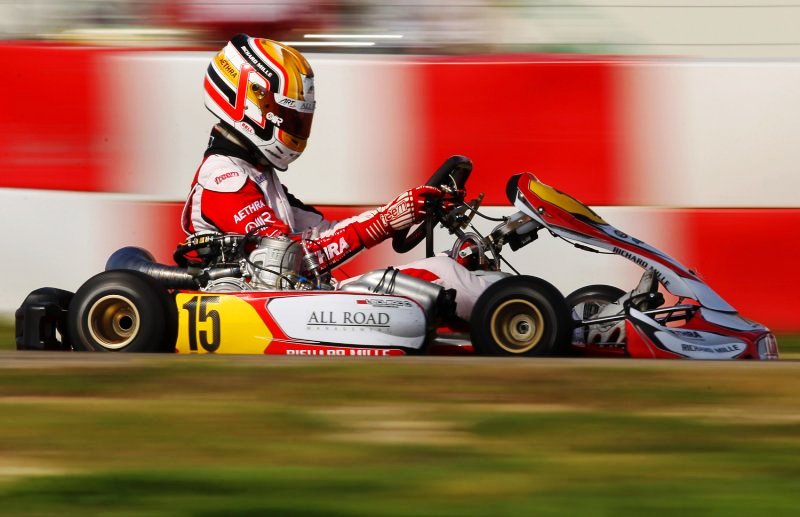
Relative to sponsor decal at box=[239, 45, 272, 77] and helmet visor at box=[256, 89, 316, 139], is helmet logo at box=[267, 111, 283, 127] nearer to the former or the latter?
helmet visor at box=[256, 89, 316, 139]

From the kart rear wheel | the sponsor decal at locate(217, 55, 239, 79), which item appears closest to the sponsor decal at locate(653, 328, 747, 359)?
the kart rear wheel

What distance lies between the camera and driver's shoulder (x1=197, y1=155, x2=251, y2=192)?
565 cm

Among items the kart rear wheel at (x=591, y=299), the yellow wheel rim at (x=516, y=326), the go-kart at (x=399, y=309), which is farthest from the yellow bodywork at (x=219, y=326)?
the kart rear wheel at (x=591, y=299)

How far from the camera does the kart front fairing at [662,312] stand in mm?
5160

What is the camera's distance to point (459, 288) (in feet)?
18.0

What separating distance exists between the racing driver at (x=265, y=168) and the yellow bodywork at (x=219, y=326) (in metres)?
0.43

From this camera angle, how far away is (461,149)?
6617 mm

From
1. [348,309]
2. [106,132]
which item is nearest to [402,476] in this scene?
[348,309]

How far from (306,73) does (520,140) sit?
130cm

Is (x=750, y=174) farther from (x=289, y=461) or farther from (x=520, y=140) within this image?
(x=289, y=461)

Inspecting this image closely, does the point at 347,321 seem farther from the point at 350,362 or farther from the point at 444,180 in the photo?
the point at 444,180

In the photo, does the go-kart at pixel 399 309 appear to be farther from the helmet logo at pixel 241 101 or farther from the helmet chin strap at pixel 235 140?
the helmet logo at pixel 241 101

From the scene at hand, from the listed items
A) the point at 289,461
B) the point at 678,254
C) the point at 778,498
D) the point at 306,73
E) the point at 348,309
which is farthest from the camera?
the point at 678,254

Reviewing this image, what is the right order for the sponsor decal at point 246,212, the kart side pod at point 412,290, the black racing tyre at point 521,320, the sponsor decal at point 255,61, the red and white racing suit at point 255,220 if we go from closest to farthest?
the black racing tyre at point 521,320 → the kart side pod at point 412,290 → the red and white racing suit at point 255,220 → the sponsor decal at point 246,212 → the sponsor decal at point 255,61
